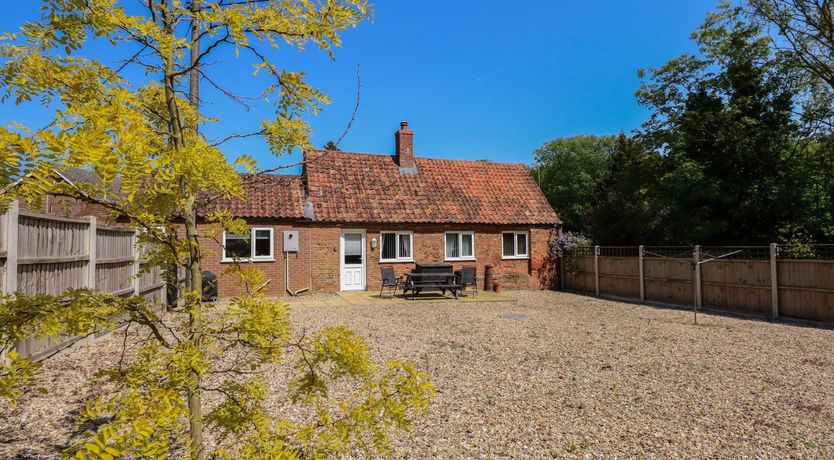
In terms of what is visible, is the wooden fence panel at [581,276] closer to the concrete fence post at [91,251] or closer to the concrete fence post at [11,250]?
the concrete fence post at [91,251]

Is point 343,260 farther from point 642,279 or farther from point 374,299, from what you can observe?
point 642,279

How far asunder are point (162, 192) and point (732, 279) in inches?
572

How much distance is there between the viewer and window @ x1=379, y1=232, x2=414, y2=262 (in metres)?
18.0

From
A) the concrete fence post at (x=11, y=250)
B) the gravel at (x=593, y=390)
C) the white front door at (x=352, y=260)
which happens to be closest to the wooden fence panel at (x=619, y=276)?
the gravel at (x=593, y=390)

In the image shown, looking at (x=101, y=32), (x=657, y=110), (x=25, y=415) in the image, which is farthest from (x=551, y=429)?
(x=657, y=110)

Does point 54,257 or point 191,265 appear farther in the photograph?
point 54,257

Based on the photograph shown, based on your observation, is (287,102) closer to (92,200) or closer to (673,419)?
(92,200)

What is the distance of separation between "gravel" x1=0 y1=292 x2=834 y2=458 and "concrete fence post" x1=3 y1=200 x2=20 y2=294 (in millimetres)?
1333

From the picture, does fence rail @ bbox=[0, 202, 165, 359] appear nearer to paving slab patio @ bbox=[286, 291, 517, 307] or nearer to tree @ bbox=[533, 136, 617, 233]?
paving slab patio @ bbox=[286, 291, 517, 307]

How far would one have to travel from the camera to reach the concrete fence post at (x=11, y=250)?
541cm

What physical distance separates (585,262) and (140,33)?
18496 mm

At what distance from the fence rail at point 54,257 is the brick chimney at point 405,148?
12.7 m

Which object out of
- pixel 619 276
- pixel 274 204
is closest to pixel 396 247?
pixel 274 204

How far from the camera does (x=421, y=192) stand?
1962 centimetres
